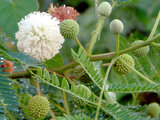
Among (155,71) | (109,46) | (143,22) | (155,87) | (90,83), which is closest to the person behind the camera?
(155,87)

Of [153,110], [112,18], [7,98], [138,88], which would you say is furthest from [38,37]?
[112,18]

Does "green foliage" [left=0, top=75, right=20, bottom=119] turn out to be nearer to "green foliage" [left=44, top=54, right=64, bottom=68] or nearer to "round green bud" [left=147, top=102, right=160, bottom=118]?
"green foliage" [left=44, top=54, right=64, bottom=68]

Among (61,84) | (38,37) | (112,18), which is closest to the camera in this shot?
(61,84)

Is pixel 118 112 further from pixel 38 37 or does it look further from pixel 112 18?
pixel 112 18

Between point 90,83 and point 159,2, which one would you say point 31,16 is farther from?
point 159,2

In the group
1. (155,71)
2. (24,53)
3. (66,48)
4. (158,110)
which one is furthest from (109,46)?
(24,53)
